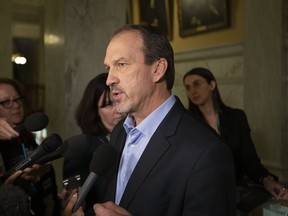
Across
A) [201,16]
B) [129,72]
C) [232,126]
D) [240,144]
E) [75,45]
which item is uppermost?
[201,16]

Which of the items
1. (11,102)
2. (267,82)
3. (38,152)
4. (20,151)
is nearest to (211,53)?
(267,82)

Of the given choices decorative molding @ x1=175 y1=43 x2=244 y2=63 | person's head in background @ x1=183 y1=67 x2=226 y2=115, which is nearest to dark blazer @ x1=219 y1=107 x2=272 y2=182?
person's head in background @ x1=183 y1=67 x2=226 y2=115

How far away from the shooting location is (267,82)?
3.96 m

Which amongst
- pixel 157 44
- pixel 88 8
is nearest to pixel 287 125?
pixel 88 8

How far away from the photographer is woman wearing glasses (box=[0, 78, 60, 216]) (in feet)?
5.84

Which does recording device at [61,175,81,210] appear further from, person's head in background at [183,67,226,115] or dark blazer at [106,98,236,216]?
person's head in background at [183,67,226,115]

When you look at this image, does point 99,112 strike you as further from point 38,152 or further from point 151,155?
point 151,155

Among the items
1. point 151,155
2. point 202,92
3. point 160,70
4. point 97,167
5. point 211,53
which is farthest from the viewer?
point 211,53

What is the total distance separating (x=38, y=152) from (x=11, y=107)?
2.88 ft

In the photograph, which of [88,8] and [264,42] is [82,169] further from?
[264,42]

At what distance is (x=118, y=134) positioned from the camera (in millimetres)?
1737

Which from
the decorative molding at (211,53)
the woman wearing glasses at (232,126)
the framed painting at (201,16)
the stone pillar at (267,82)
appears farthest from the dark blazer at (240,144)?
the framed painting at (201,16)

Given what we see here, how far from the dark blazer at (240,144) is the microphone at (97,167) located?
4.96ft

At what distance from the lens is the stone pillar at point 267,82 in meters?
3.86
